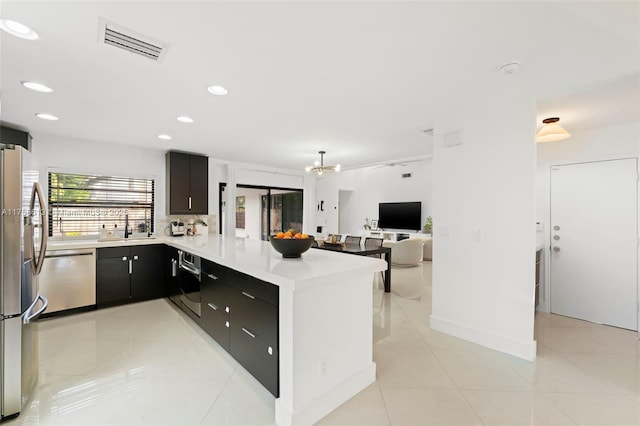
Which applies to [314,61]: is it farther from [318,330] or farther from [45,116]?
[45,116]

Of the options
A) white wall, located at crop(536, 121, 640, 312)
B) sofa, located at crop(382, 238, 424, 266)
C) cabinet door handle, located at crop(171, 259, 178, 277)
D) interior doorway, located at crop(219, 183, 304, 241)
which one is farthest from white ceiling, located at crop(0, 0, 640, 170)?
sofa, located at crop(382, 238, 424, 266)

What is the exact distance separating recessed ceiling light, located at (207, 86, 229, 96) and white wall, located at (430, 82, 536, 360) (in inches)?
82.0

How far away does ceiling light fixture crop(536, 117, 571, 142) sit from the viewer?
297 centimetres

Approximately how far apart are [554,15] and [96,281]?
200 inches

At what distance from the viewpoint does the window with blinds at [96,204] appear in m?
4.05

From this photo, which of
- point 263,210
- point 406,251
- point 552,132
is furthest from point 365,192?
point 552,132

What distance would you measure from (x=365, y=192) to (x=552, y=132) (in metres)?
7.39

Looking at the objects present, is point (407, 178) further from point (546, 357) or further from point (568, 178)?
point (546, 357)

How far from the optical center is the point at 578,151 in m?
3.53

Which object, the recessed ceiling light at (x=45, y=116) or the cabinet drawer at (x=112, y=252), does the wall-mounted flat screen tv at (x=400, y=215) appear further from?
the recessed ceiling light at (x=45, y=116)

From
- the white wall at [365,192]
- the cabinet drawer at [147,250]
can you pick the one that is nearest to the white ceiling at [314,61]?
the cabinet drawer at [147,250]

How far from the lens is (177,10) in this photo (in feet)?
4.76

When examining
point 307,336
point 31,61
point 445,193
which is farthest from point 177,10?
point 445,193

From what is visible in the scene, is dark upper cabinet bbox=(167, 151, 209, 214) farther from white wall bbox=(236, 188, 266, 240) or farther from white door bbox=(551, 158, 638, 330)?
white door bbox=(551, 158, 638, 330)
